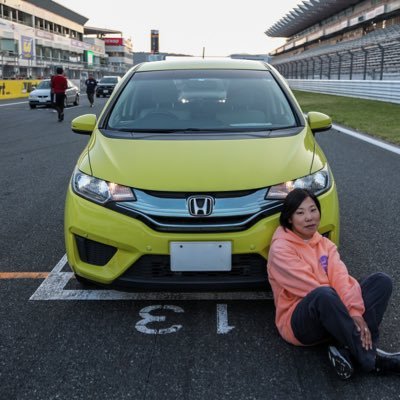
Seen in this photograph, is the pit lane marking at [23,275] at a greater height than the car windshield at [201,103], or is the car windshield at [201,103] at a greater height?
the car windshield at [201,103]

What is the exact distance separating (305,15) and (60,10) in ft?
125

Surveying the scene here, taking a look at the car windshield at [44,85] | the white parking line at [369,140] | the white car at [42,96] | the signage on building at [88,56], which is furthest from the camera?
the signage on building at [88,56]

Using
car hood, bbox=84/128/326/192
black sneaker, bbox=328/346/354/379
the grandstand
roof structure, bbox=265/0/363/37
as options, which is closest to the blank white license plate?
car hood, bbox=84/128/326/192

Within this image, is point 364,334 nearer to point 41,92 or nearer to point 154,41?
point 41,92

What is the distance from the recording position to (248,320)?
3.01 meters

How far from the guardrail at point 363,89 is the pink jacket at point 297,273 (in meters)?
19.2

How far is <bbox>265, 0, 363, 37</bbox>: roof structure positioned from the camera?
218 ft

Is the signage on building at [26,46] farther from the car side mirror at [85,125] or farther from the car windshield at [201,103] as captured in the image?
the car side mirror at [85,125]

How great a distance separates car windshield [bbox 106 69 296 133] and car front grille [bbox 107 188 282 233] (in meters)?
0.98

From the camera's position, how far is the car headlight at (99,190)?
292 centimetres

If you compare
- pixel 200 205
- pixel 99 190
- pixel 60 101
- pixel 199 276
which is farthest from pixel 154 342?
pixel 60 101

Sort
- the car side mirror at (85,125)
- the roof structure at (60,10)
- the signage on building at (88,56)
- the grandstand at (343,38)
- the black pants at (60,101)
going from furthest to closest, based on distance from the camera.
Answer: the signage on building at (88,56), the roof structure at (60,10), the grandstand at (343,38), the black pants at (60,101), the car side mirror at (85,125)

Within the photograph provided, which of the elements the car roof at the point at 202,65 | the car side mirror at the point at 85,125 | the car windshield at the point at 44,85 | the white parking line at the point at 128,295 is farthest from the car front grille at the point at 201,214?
the car windshield at the point at 44,85

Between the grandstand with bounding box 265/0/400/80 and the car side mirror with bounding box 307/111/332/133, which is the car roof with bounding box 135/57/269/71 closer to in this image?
the car side mirror with bounding box 307/111/332/133
